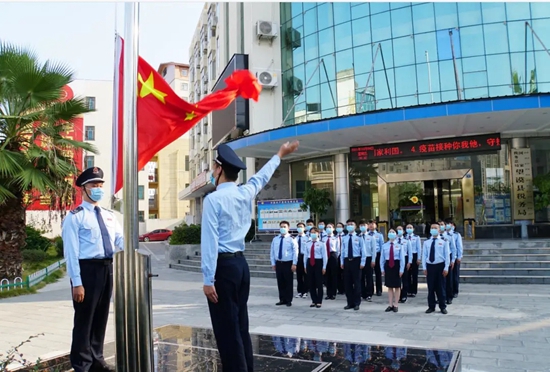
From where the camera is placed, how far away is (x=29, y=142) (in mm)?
9883

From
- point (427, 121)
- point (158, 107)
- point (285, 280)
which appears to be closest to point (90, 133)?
point (427, 121)

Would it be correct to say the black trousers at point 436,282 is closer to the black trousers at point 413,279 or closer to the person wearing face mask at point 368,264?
the person wearing face mask at point 368,264

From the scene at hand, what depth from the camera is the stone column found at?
1783 cm

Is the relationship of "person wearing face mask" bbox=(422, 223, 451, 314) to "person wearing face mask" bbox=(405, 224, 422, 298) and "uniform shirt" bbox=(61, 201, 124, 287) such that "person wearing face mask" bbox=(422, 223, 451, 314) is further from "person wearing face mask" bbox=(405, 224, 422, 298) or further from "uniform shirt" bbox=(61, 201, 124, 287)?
"uniform shirt" bbox=(61, 201, 124, 287)

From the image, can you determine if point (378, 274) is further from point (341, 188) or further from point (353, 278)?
point (341, 188)

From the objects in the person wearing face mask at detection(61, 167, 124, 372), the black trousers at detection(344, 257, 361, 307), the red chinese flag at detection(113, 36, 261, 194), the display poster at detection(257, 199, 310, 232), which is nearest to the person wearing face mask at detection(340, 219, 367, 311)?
the black trousers at detection(344, 257, 361, 307)

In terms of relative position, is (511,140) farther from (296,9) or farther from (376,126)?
(296,9)

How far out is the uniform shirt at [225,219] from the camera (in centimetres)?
293

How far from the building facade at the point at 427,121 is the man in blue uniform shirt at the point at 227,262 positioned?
10962 millimetres

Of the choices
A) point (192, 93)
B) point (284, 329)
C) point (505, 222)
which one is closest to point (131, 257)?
point (284, 329)

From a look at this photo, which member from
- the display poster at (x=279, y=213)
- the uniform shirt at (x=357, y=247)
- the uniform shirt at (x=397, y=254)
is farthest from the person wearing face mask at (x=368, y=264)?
the display poster at (x=279, y=213)

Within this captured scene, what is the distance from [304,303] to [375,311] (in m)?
1.57

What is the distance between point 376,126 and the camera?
1411 centimetres

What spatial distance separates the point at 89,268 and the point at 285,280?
5.32m
